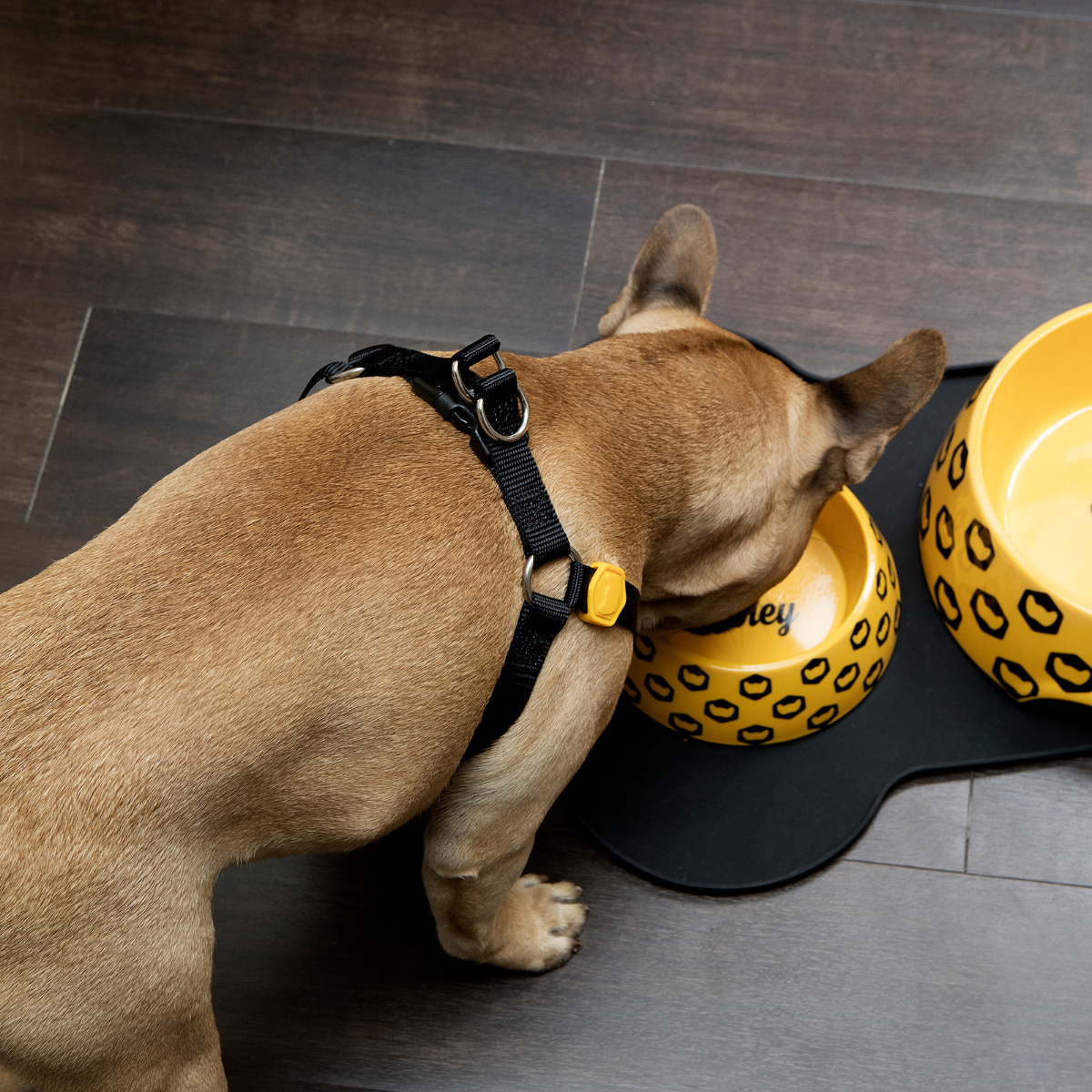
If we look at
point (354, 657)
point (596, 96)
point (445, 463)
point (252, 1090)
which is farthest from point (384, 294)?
point (252, 1090)

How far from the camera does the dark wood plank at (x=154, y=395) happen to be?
2646 mm

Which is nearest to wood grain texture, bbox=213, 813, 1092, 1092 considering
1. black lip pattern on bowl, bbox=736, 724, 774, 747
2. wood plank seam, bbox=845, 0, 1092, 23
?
black lip pattern on bowl, bbox=736, 724, 774, 747

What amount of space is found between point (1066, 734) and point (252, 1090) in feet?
6.33

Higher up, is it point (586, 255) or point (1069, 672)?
point (586, 255)

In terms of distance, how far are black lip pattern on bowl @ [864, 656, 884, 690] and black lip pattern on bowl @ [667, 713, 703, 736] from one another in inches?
15.4

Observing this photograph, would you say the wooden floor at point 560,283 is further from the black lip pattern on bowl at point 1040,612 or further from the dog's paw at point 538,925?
the black lip pattern on bowl at point 1040,612

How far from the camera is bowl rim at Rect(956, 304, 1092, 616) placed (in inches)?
79.8

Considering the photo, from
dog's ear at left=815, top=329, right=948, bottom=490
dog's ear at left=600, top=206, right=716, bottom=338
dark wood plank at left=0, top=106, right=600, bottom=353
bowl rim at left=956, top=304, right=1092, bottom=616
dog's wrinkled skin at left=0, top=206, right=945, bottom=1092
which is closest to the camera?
dog's wrinkled skin at left=0, top=206, right=945, bottom=1092

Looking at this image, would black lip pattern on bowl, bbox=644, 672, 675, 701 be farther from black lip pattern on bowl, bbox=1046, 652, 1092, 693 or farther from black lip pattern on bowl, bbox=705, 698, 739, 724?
black lip pattern on bowl, bbox=1046, 652, 1092, 693

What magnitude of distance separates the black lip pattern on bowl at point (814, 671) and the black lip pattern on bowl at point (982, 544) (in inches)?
15.3

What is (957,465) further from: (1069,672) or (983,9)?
(983,9)

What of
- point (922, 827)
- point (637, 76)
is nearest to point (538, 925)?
point (922, 827)

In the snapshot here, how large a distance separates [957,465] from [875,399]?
60 centimetres

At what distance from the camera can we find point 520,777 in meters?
1.60
